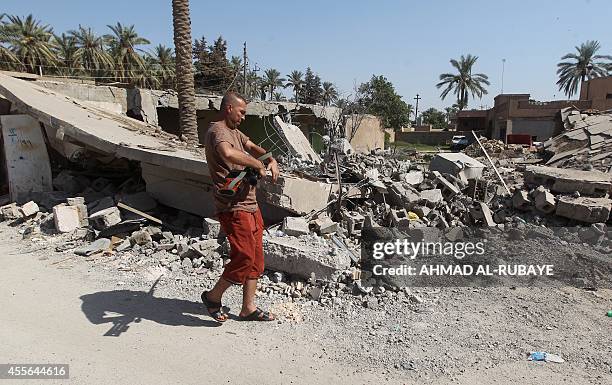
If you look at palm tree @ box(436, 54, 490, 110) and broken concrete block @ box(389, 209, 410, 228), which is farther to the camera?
palm tree @ box(436, 54, 490, 110)

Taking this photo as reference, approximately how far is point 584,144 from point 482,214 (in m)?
5.93

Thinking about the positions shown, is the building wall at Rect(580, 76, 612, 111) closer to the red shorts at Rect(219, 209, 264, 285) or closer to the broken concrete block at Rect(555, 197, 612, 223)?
the broken concrete block at Rect(555, 197, 612, 223)

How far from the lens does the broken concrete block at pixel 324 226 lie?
202 inches

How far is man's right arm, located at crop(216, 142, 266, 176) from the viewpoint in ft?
10.3

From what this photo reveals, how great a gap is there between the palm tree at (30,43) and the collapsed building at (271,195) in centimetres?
2073

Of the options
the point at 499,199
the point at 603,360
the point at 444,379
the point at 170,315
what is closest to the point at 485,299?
the point at 603,360

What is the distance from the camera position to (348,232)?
5.40m

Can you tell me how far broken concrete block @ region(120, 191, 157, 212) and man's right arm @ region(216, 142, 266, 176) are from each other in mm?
3663

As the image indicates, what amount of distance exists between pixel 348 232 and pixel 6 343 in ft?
12.0

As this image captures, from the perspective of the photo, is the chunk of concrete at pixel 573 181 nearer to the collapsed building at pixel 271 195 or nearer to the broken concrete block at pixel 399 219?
the collapsed building at pixel 271 195

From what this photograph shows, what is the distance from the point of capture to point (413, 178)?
6980 millimetres

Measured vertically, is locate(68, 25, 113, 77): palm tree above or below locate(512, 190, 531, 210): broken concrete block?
above

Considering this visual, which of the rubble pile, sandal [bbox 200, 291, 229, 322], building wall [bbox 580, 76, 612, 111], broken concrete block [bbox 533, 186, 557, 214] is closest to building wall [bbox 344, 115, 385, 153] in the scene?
the rubble pile

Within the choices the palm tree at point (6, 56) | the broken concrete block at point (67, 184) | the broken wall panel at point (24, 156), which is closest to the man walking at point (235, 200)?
the broken concrete block at point (67, 184)
